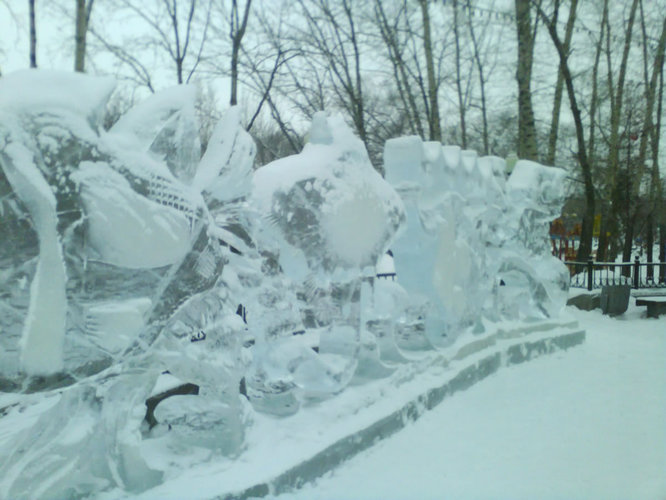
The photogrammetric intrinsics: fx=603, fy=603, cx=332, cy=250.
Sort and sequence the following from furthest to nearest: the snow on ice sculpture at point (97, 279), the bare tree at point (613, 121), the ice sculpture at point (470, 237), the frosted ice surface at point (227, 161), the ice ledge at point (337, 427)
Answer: the bare tree at point (613, 121) < the ice sculpture at point (470, 237) < the frosted ice surface at point (227, 161) < the ice ledge at point (337, 427) < the snow on ice sculpture at point (97, 279)

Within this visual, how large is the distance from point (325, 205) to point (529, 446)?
1977 mm

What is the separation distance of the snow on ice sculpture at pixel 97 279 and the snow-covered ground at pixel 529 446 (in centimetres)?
84

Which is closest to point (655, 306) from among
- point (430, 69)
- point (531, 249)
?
point (531, 249)

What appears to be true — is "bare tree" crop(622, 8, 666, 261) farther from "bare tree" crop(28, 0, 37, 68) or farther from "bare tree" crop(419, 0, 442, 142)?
"bare tree" crop(28, 0, 37, 68)

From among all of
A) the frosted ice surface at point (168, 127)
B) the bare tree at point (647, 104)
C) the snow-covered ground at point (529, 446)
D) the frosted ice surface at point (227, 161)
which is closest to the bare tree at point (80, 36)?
the frosted ice surface at point (227, 161)

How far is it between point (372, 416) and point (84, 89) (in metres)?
2.45

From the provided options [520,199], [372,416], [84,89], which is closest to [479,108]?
[520,199]

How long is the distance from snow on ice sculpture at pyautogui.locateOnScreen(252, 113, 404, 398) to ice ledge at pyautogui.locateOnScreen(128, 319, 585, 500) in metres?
0.22

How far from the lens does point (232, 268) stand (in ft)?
10.2

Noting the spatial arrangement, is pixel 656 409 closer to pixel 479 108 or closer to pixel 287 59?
pixel 287 59

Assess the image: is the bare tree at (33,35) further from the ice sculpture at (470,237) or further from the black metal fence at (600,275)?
the black metal fence at (600,275)

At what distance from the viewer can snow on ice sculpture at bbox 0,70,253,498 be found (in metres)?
2.15

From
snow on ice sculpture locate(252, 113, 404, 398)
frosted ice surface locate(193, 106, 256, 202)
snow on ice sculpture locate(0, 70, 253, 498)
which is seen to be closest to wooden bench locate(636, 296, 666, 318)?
snow on ice sculpture locate(252, 113, 404, 398)

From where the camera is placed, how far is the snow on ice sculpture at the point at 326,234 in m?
3.49
